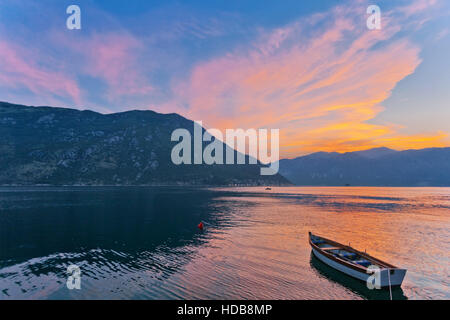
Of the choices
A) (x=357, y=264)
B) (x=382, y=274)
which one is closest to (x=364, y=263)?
(x=357, y=264)

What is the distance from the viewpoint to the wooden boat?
2673 centimetres

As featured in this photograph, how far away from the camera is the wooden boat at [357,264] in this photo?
26.7 metres

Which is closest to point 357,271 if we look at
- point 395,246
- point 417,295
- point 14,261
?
point 417,295

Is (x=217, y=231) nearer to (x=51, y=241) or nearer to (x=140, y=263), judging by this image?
(x=140, y=263)

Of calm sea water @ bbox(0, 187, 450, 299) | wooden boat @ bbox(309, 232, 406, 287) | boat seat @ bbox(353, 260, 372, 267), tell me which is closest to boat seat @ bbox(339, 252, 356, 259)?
wooden boat @ bbox(309, 232, 406, 287)

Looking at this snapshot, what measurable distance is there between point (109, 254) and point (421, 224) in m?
86.3

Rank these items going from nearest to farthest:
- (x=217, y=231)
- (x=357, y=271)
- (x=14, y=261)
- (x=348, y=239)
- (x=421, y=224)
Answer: (x=357, y=271), (x=14, y=261), (x=348, y=239), (x=217, y=231), (x=421, y=224)

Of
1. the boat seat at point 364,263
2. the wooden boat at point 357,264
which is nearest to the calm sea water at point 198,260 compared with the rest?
the wooden boat at point 357,264

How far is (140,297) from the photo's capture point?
2402 cm

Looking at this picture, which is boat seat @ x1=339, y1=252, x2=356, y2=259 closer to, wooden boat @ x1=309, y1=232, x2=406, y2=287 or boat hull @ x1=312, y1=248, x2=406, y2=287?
wooden boat @ x1=309, y1=232, x2=406, y2=287

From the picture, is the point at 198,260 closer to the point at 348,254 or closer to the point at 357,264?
the point at 357,264

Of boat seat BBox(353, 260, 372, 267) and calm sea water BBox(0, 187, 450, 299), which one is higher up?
boat seat BBox(353, 260, 372, 267)
